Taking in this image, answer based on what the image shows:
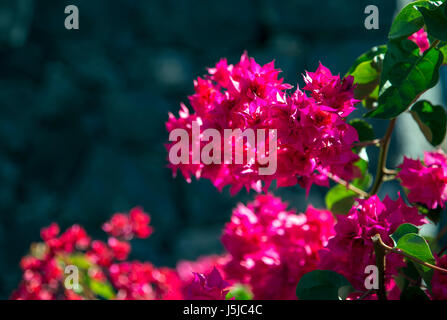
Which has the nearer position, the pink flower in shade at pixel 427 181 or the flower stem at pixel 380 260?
the flower stem at pixel 380 260

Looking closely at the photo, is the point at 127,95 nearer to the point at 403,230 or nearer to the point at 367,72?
the point at 367,72

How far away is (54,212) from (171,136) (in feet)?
6.76

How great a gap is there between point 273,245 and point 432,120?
0.29m

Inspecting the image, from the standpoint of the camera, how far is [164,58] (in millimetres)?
2633

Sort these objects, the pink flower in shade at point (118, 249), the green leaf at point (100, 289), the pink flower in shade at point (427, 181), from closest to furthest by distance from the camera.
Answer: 1. the pink flower in shade at point (427, 181)
2. the green leaf at point (100, 289)
3. the pink flower in shade at point (118, 249)

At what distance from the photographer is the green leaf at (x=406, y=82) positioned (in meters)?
0.49

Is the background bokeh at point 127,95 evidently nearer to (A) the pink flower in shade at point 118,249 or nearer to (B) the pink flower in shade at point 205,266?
(B) the pink flower in shade at point 205,266

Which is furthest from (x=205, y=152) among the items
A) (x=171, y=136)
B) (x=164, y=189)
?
(x=164, y=189)

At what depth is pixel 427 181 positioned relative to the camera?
0.59m

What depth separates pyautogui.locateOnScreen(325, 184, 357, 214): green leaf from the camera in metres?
0.69

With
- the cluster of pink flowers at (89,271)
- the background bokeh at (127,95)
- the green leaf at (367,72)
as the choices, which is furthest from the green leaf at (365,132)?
the background bokeh at (127,95)

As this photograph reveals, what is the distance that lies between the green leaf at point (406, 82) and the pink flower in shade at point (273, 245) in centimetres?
22

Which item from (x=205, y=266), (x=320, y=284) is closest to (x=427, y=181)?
(x=320, y=284)

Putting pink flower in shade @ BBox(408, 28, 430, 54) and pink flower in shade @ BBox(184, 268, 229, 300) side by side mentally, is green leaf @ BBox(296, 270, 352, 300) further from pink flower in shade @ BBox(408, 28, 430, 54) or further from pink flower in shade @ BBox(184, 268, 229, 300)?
pink flower in shade @ BBox(408, 28, 430, 54)
